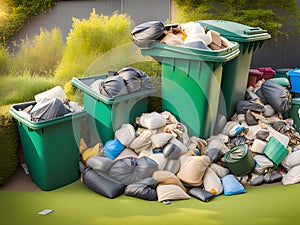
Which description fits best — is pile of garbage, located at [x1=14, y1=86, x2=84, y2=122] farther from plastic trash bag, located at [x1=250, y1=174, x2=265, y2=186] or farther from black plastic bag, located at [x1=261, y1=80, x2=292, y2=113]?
black plastic bag, located at [x1=261, y1=80, x2=292, y2=113]

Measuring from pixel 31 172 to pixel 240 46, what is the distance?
3.15 m

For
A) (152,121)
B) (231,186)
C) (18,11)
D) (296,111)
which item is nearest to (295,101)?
(296,111)

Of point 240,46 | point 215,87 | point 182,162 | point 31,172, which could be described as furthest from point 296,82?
point 31,172

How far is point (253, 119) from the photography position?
4770mm

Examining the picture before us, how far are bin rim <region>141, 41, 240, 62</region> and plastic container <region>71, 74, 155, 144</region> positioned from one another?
0.49 m

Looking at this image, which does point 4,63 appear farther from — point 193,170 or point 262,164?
point 262,164

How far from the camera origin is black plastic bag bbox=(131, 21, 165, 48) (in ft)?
14.2

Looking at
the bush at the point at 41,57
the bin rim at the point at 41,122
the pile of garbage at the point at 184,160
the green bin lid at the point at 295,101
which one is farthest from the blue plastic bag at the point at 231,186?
the bush at the point at 41,57

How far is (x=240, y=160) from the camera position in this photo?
3992 millimetres

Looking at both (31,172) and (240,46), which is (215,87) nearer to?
(240,46)

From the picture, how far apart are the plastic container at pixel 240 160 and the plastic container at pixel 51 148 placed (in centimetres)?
168

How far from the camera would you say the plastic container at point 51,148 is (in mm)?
3516

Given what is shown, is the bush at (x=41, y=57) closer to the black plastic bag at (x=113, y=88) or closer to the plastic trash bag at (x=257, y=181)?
the black plastic bag at (x=113, y=88)

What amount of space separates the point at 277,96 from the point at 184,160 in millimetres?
2004
